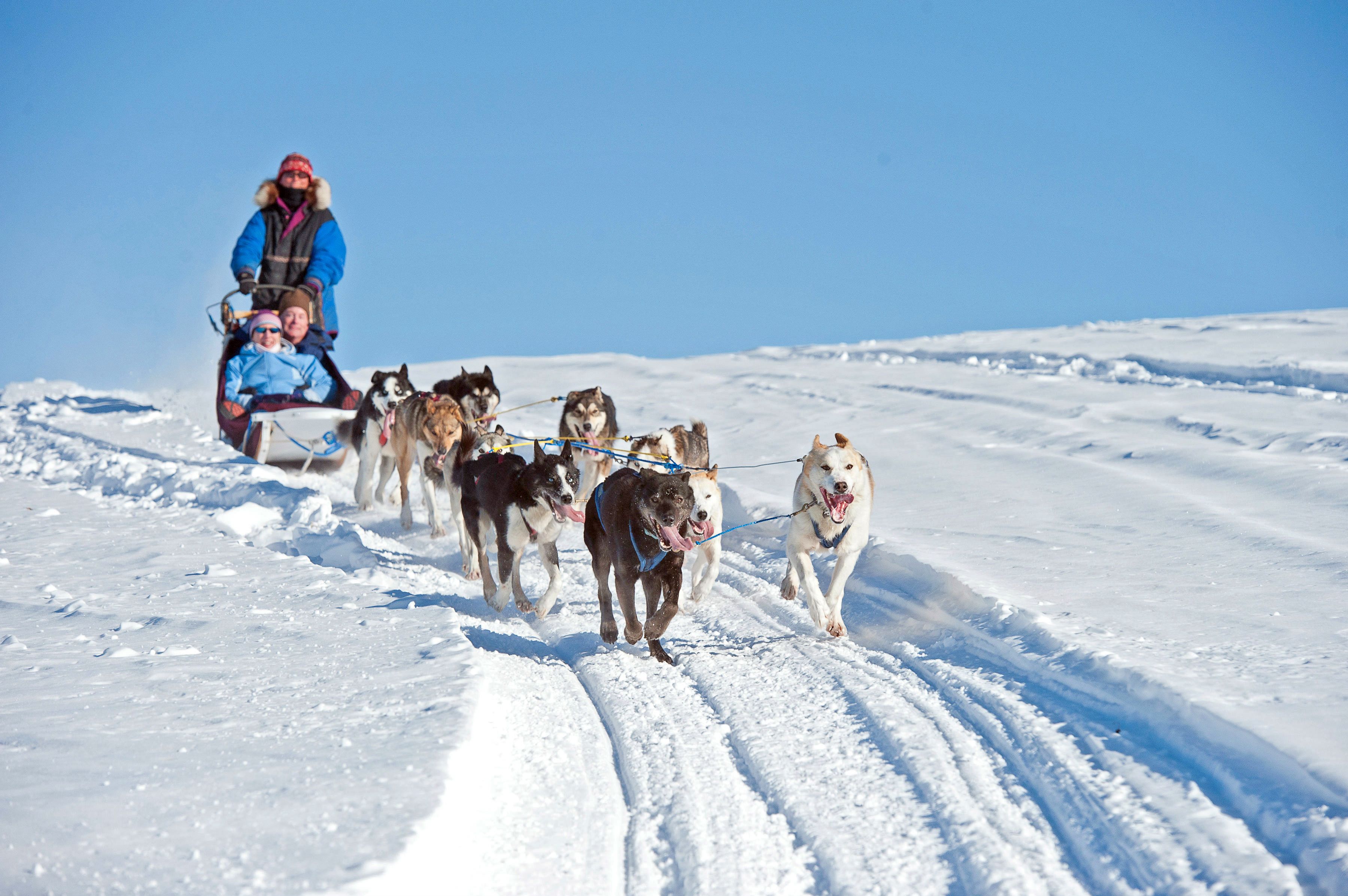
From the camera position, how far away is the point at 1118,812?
2805 millimetres

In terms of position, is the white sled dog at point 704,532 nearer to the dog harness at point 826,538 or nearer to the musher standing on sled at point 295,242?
the dog harness at point 826,538

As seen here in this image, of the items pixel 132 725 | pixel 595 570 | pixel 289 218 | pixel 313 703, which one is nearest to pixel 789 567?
pixel 595 570

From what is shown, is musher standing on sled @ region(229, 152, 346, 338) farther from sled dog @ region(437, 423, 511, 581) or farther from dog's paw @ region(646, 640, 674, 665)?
dog's paw @ region(646, 640, 674, 665)

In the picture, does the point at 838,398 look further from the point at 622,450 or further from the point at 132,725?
the point at 132,725

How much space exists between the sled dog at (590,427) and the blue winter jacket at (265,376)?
134 inches

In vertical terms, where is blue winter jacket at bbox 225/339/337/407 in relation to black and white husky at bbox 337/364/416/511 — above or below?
above

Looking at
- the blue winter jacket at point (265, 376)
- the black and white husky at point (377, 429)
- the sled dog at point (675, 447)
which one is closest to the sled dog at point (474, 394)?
the black and white husky at point (377, 429)

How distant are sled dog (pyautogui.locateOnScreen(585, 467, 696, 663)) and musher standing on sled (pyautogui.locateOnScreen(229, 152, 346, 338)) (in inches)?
260

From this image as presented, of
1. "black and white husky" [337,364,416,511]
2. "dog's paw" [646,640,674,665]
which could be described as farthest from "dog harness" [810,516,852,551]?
"black and white husky" [337,364,416,511]

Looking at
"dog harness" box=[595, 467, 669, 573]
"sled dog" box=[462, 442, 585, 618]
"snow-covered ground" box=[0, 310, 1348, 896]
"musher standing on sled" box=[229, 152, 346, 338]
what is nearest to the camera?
"snow-covered ground" box=[0, 310, 1348, 896]

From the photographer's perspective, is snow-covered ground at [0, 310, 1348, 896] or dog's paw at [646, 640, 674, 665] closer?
snow-covered ground at [0, 310, 1348, 896]

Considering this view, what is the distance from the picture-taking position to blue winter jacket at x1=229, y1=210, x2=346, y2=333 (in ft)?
34.0

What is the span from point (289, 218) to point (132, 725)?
822 cm

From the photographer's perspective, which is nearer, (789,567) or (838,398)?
(789,567)
